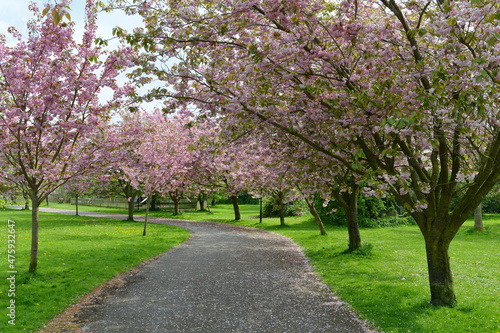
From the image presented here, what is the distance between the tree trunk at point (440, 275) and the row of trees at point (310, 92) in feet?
0.09

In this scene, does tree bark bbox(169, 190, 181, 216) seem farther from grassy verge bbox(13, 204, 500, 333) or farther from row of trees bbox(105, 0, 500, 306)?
row of trees bbox(105, 0, 500, 306)

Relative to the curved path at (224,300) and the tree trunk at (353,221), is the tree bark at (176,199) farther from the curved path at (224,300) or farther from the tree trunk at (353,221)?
the tree trunk at (353,221)

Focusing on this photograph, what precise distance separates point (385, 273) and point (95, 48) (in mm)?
11421

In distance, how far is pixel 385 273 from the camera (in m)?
11.9

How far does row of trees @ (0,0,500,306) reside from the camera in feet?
21.5

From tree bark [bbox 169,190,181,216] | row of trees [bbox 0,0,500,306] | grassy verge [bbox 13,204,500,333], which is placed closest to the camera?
row of trees [bbox 0,0,500,306]

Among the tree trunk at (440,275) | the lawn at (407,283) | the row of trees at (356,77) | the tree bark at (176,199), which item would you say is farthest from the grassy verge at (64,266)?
the tree bark at (176,199)

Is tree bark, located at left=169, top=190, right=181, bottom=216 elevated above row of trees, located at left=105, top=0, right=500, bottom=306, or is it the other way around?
row of trees, located at left=105, top=0, right=500, bottom=306

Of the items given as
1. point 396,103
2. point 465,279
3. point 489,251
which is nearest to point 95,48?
point 396,103

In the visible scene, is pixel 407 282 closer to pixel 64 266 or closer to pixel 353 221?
pixel 353 221

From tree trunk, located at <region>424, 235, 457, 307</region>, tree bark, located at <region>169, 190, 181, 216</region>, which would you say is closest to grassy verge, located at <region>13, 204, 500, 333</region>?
tree trunk, located at <region>424, 235, 457, 307</region>

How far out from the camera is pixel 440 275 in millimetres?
8328

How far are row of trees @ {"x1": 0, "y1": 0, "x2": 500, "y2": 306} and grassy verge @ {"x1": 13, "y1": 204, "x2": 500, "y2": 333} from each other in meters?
0.79

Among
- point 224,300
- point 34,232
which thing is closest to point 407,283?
point 224,300
